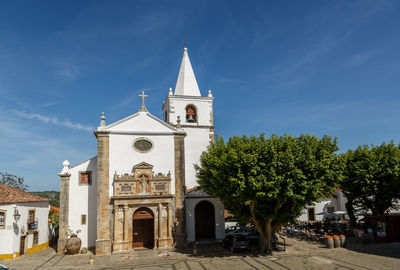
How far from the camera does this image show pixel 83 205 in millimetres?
25203

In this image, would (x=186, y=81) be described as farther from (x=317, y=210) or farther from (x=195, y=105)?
(x=317, y=210)

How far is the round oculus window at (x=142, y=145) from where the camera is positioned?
82.7ft

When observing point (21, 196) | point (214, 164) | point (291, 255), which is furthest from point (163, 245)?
point (21, 196)

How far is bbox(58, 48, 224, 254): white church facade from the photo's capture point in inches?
920

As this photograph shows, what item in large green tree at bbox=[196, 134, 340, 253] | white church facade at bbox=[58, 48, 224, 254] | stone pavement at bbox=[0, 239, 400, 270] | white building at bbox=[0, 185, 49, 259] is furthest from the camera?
white church facade at bbox=[58, 48, 224, 254]

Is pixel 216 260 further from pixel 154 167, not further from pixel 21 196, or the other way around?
pixel 21 196

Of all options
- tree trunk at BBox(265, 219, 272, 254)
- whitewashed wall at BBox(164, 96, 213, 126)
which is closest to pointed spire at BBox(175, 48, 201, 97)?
whitewashed wall at BBox(164, 96, 213, 126)

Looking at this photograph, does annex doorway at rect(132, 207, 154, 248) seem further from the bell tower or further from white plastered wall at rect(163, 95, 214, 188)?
white plastered wall at rect(163, 95, 214, 188)

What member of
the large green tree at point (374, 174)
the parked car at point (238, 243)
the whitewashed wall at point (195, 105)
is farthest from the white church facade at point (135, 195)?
the large green tree at point (374, 174)

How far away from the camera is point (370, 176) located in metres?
25.4

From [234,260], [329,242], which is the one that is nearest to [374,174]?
[329,242]

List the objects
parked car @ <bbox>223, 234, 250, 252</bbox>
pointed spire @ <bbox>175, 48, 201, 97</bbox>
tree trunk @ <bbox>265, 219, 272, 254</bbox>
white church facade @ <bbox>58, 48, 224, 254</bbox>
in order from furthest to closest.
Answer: pointed spire @ <bbox>175, 48, 201, 97</bbox>
white church facade @ <bbox>58, 48, 224, 254</bbox>
parked car @ <bbox>223, 234, 250, 252</bbox>
tree trunk @ <bbox>265, 219, 272, 254</bbox>

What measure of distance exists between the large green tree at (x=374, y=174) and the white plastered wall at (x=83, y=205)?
70.5ft

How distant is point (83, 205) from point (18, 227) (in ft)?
15.7
